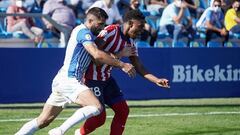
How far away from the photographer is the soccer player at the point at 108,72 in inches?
379

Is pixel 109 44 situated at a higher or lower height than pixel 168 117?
higher

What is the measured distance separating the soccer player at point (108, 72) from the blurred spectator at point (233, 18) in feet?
35.7

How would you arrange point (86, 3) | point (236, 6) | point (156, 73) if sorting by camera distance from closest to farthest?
point (156, 73) → point (86, 3) → point (236, 6)

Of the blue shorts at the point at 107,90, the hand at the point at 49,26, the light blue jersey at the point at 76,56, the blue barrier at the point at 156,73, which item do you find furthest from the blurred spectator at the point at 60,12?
the light blue jersey at the point at 76,56

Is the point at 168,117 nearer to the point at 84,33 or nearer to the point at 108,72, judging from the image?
the point at 108,72

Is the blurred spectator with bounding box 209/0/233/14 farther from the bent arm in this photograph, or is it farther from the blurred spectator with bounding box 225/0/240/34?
the bent arm

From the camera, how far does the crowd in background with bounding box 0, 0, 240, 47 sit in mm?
16531

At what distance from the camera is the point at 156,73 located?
17.0 meters

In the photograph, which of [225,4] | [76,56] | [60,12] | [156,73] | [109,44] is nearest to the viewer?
[76,56]

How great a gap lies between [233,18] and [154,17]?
2144 millimetres

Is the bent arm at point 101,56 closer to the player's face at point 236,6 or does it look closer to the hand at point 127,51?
the hand at point 127,51

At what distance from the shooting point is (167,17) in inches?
764

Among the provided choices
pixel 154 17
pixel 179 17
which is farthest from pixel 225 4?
pixel 179 17

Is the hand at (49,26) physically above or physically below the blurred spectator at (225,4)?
above
